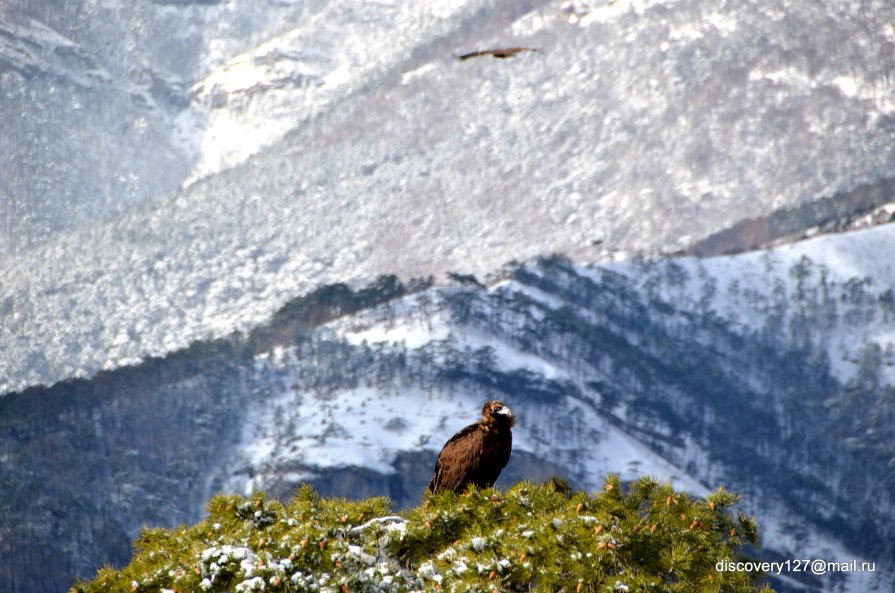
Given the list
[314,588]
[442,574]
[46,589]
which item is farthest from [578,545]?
[46,589]

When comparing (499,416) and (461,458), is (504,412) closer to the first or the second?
(499,416)

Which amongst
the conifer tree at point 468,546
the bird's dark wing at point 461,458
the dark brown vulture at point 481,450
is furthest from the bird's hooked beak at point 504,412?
the conifer tree at point 468,546

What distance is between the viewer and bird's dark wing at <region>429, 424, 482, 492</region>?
83.2 ft

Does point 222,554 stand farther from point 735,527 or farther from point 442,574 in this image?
point 735,527

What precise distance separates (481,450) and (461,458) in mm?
514

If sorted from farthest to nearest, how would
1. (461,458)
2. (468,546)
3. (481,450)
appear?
(461,458) → (481,450) → (468,546)

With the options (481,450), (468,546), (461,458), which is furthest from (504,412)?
(468,546)

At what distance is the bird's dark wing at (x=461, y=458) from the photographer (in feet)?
83.2

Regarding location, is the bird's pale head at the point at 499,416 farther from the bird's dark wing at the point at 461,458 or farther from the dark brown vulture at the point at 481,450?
the bird's dark wing at the point at 461,458

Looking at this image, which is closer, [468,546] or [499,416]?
[468,546]

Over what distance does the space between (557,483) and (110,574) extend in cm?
797

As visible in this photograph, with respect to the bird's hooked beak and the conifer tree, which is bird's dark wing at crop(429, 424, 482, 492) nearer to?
the bird's hooked beak

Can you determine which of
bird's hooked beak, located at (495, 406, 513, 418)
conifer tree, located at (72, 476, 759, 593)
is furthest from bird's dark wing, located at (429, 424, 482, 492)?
conifer tree, located at (72, 476, 759, 593)

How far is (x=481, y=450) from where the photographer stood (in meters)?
25.3
